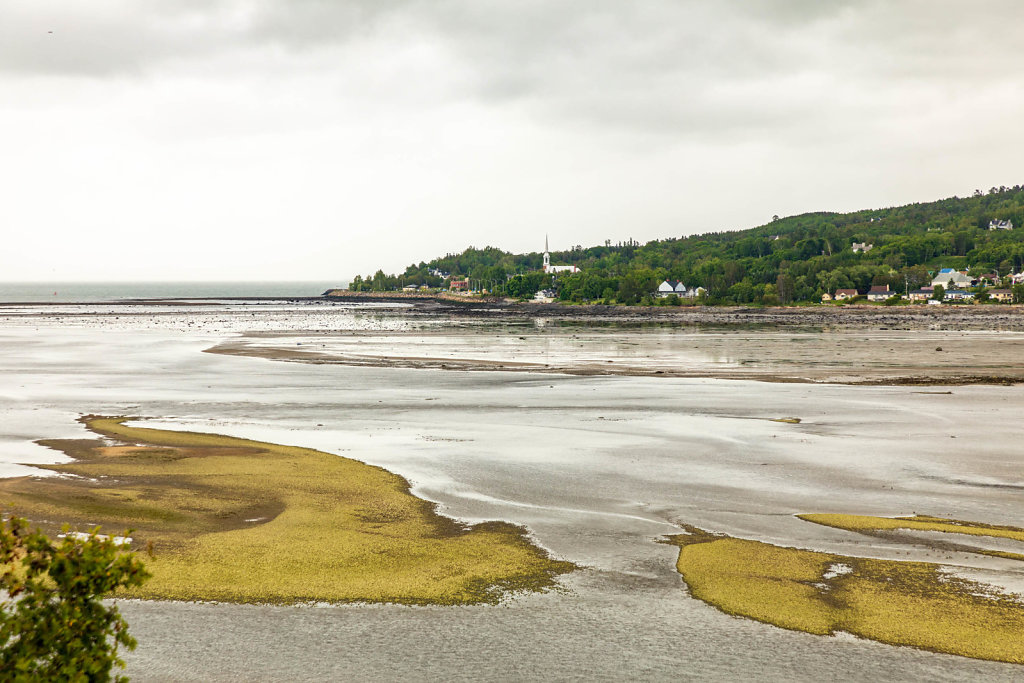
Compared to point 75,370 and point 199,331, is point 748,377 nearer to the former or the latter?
point 75,370

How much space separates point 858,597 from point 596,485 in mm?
7417

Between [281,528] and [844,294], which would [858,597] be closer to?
[281,528]

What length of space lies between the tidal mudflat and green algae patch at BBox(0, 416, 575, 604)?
567 millimetres

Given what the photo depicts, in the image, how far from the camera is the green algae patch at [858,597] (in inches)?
400

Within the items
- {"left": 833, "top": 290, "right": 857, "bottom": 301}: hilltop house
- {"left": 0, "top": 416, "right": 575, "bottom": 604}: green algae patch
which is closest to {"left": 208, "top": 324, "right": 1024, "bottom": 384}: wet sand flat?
{"left": 0, "top": 416, "right": 575, "bottom": 604}: green algae patch

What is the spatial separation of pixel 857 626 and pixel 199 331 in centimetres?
9128

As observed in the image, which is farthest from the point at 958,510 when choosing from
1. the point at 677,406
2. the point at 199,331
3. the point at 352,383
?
the point at 199,331

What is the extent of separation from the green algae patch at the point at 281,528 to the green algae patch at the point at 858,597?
2.62m

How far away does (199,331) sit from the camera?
3639 inches

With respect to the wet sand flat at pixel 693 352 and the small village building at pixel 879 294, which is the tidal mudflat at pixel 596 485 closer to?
the wet sand flat at pixel 693 352

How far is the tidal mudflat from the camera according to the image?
9.76 m

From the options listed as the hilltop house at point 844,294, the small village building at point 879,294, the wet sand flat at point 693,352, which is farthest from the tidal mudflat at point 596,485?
the hilltop house at point 844,294

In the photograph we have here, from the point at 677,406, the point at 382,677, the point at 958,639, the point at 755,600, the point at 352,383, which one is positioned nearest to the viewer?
the point at 382,677

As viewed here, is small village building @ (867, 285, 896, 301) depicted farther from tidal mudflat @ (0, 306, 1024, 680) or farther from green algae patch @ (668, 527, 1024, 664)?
green algae patch @ (668, 527, 1024, 664)
